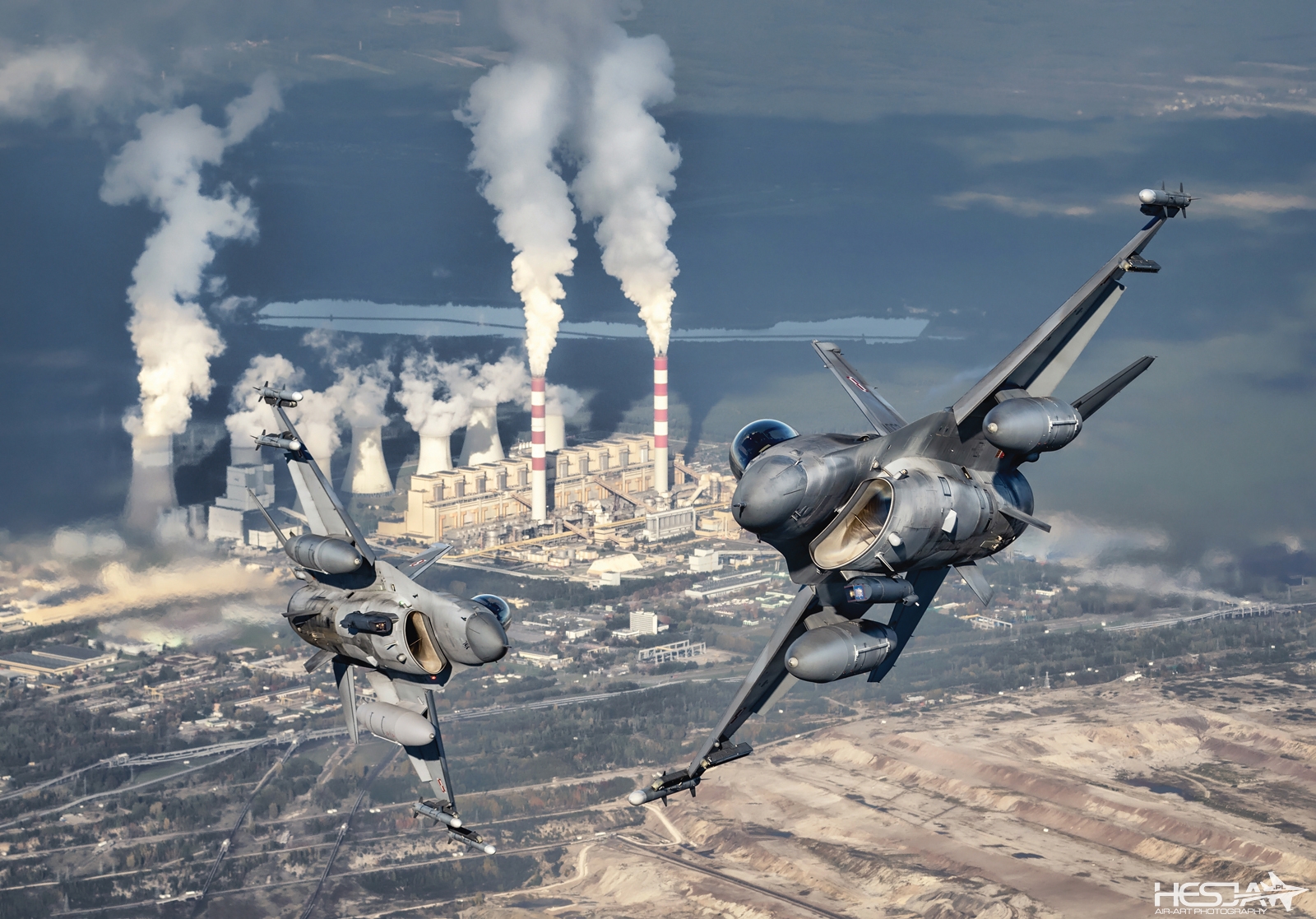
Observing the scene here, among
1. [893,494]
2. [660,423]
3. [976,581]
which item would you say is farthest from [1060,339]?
[660,423]

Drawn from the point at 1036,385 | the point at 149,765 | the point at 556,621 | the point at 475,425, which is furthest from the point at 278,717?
the point at 1036,385

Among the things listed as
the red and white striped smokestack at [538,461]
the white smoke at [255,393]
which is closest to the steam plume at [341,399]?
the white smoke at [255,393]

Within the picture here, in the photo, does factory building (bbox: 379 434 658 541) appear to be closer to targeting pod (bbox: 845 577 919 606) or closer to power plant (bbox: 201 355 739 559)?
power plant (bbox: 201 355 739 559)

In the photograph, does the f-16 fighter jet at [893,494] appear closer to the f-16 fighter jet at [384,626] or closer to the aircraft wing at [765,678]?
the aircraft wing at [765,678]

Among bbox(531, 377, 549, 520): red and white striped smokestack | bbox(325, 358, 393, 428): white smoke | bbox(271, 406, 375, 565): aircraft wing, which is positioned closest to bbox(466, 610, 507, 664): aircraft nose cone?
bbox(271, 406, 375, 565): aircraft wing

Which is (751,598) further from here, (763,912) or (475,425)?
(763,912)

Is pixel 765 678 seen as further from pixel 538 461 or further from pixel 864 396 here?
pixel 538 461
